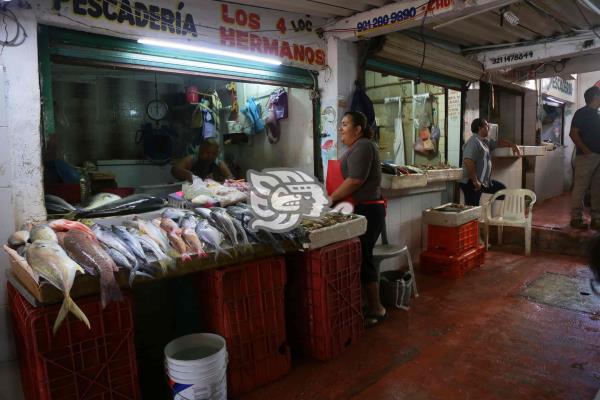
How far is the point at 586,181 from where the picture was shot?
664cm

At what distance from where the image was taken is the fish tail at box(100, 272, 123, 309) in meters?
2.25

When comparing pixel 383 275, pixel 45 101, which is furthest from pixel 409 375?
pixel 45 101

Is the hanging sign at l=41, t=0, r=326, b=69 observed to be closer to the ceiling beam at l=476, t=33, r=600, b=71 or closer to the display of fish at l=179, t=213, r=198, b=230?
the display of fish at l=179, t=213, r=198, b=230

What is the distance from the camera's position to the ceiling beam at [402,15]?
12.7 ft

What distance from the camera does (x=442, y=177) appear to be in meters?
6.24

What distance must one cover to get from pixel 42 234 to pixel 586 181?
755 cm

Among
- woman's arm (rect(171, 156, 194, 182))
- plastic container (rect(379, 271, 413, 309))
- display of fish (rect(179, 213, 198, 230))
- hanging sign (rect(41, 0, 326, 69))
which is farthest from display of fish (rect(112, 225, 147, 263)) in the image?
plastic container (rect(379, 271, 413, 309))

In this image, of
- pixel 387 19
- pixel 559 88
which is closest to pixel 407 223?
pixel 387 19

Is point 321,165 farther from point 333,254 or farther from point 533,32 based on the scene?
point 533,32

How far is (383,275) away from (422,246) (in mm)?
1871

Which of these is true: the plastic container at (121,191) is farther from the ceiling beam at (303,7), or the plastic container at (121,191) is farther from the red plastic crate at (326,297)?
the ceiling beam at (303,7)

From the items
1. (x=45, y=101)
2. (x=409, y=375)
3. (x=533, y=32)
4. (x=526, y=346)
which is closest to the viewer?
(x=45, y=101)

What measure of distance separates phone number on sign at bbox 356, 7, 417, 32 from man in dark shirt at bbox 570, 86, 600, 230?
4122 millimetres

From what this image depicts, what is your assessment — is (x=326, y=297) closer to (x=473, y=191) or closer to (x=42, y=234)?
(x=42, y=234)
